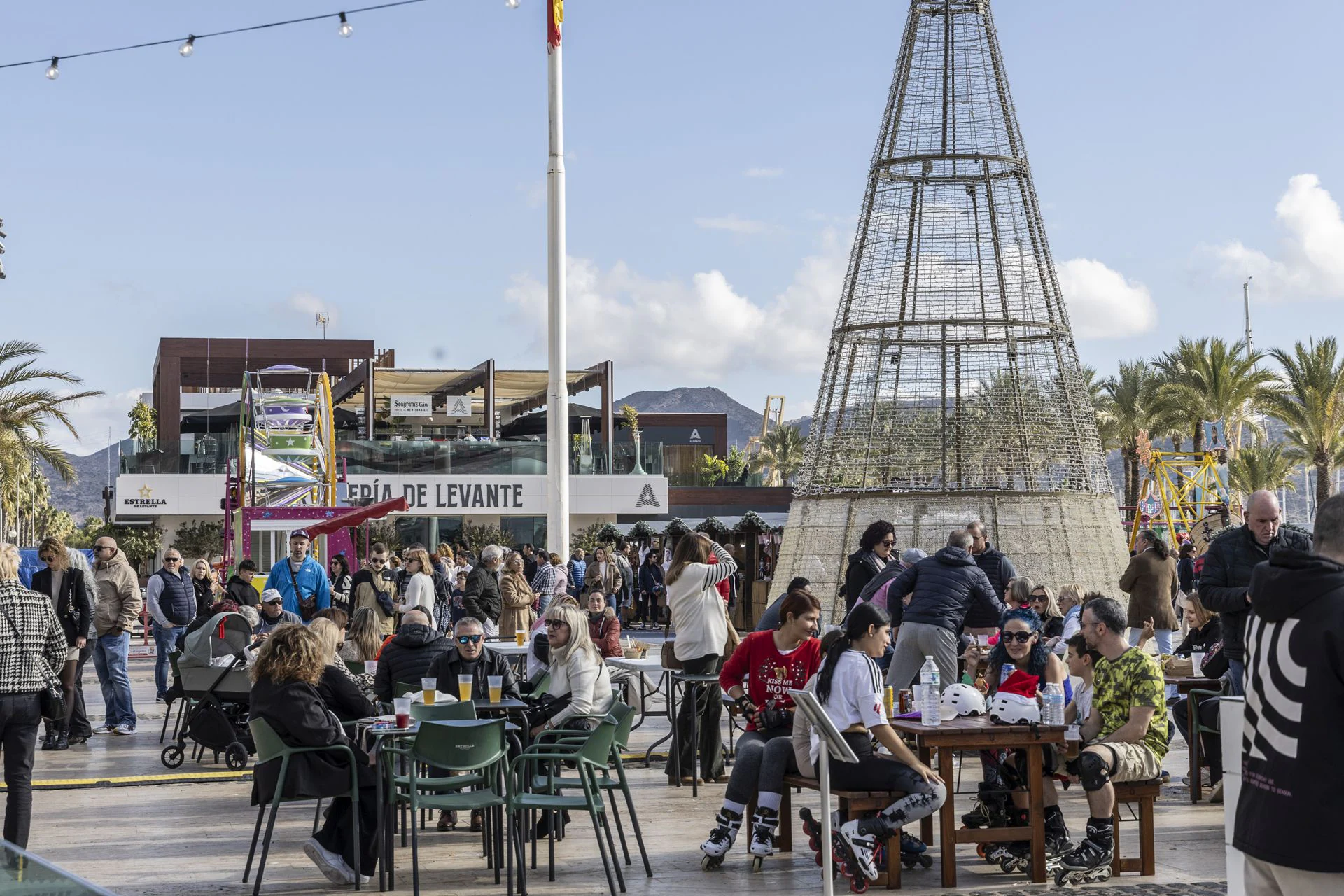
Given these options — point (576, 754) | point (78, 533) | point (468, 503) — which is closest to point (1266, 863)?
point (576, 754)

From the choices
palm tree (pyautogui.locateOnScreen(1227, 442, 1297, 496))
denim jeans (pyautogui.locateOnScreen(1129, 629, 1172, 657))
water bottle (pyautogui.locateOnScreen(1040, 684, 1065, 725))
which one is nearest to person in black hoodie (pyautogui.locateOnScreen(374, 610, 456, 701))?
water bottle (pyautogui.locateOnScreen(1040, 684, 1065, 725))

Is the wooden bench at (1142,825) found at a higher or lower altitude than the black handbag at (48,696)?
lower

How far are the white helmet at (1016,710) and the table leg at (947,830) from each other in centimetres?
34

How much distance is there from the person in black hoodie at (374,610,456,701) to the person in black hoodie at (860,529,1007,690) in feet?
11.2

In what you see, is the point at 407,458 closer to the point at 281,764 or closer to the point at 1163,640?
the point at 1163,640

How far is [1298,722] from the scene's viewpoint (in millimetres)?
4207

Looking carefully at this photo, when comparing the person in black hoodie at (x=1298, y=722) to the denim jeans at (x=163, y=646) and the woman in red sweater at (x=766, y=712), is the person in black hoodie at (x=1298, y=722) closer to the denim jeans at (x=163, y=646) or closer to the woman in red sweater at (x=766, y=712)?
the woman in red sweater at (x=766, y=712)

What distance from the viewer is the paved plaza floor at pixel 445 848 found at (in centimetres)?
791

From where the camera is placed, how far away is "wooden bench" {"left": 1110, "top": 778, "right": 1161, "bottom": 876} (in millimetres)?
7898

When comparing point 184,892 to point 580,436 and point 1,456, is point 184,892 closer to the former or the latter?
point 1,456

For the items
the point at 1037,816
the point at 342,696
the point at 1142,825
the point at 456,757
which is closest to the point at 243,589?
the point at 342,696

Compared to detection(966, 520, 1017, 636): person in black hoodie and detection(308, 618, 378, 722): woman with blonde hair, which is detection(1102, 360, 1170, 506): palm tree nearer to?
detection(966, 520, 1017, 636): person in black hoodie

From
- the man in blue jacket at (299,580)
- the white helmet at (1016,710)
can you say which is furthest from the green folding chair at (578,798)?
the man in blue jacket at (299,580)

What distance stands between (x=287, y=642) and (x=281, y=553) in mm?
29101
